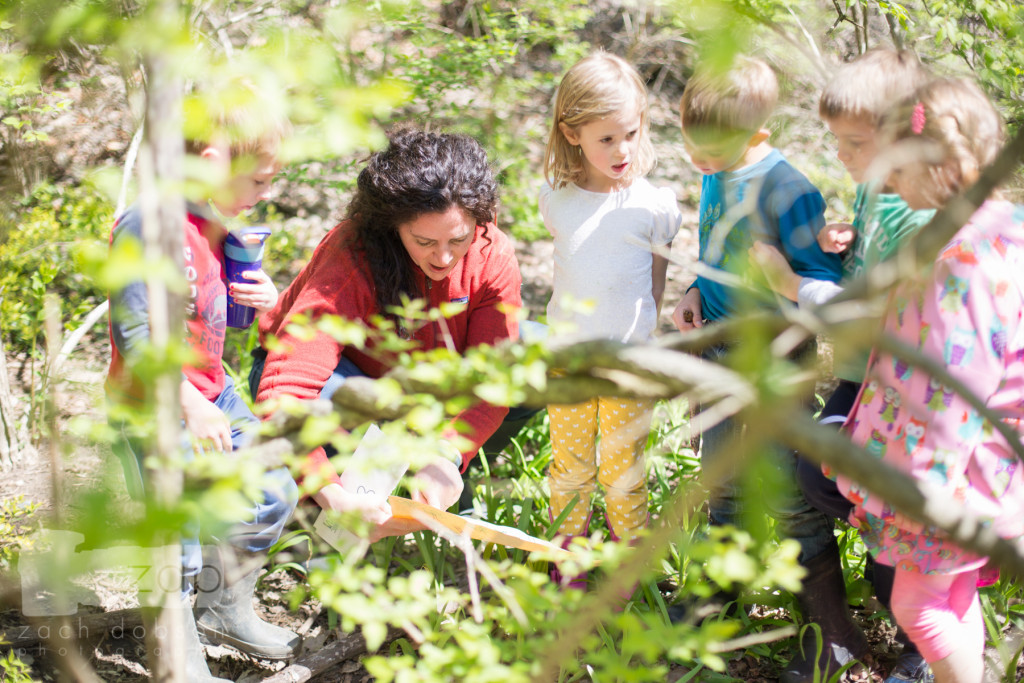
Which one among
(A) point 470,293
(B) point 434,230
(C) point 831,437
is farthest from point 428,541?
(C) point 831,437

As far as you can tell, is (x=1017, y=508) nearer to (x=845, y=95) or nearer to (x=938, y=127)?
(x=938, y=127)

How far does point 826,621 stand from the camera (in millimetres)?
1916

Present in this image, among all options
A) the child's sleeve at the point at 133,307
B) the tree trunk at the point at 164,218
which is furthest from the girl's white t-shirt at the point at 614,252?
the tree trunk at the point at 164,218

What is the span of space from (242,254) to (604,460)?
1211 mm

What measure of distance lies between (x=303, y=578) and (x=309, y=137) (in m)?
2.01

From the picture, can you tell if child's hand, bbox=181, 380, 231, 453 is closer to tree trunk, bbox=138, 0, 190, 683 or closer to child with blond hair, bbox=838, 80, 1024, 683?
tree trunk, bbox=138, 0, 190, 683

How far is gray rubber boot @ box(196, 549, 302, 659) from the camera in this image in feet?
6.85

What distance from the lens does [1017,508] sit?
4.87ft

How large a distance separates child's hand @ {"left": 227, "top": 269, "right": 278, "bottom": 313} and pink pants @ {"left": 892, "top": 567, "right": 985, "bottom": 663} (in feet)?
5.51

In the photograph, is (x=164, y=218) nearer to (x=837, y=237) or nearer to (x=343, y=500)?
(x=343, y=500)

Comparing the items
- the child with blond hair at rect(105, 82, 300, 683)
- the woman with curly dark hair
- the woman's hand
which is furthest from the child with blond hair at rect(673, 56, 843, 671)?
the child with blond hair at rect(105, 82, 300, 683)

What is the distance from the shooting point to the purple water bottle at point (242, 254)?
2.02 metres

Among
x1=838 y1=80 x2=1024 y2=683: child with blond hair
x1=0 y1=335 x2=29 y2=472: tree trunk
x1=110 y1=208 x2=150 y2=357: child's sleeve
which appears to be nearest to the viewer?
x1=838 y1=80 x2=1024 y2=683: child with blond hair

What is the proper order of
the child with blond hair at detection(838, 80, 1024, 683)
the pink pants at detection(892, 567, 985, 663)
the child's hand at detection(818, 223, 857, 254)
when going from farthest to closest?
the child's hand at detection(818, 223, 857, 254) < the pink pants at detection(892, 567, 985, 663) < the child with blond hair at detection(838, 80, 1024, 683)
